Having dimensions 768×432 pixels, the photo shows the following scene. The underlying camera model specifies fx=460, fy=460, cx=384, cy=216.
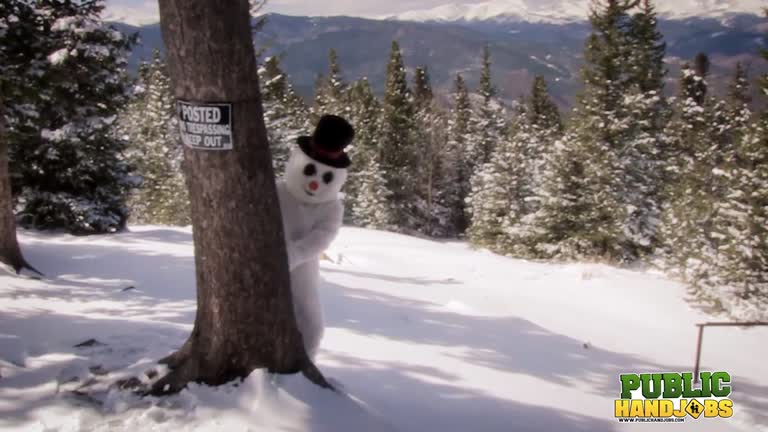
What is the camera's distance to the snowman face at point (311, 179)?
337 cm

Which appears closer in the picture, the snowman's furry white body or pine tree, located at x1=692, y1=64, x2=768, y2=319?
the snowman's furry white body

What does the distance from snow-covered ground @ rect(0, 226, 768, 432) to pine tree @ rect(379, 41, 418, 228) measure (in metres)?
22.4

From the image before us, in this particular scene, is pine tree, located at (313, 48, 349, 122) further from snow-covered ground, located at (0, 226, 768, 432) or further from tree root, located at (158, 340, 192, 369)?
tree root, located at (158, 340, 192, 369)

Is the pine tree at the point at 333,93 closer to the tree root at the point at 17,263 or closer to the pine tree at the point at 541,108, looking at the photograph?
the pine tree at the point at 541,108

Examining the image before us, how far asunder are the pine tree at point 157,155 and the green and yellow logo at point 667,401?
2703 cm

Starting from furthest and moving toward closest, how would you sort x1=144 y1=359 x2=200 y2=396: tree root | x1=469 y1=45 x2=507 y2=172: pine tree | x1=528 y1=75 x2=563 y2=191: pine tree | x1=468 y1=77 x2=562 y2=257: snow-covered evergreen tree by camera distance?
1. x1=469 y1=45 x2=507 y2=172: pine tree
2. x1=528 y1=75 x2=563 y2=191: pine tree
3. x1=468 y1=77 x2=562 y2=257: snow-covered evergreen tree
4. x1=144 y1=359 x2=200 y2=396: tree root

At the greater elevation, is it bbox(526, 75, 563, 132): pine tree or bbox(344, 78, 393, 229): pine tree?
bbox(526, 75, 563, 132): pine tree

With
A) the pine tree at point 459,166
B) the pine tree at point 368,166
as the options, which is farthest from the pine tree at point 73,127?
the pine tree at point 459,166

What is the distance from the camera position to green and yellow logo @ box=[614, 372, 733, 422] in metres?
4.53

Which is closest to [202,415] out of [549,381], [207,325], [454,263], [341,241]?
[207,325]

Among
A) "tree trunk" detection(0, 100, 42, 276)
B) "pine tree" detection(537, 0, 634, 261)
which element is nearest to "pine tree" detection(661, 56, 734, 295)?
"pine tree" detection(537, 0, 634, 261)

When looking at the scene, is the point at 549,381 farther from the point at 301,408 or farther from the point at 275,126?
the point at 275,126

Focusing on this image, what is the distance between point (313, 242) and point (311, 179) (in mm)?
461

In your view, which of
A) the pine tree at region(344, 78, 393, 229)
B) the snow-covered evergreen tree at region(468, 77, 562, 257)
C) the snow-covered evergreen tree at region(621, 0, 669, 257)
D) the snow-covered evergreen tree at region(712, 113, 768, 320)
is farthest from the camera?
the pine tree at region(344, 78, 393, 229)
